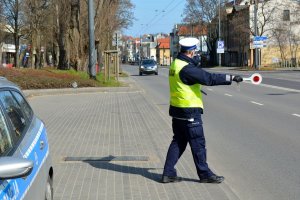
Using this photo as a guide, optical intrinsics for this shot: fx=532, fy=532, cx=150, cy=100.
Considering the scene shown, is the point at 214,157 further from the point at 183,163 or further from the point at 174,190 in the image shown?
the point at 174,190

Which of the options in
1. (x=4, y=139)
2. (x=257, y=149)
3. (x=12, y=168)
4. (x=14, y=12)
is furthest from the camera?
(x=14, y=12)

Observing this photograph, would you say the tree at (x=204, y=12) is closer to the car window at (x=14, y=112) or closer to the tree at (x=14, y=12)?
the tree at (x=14, y=12)

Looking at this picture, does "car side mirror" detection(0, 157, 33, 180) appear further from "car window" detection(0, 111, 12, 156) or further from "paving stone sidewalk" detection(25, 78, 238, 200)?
"paving stone sidewalk" detection(25, 78, 238, 200)

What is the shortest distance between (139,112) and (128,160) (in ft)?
26.7

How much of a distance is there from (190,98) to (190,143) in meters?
0.57

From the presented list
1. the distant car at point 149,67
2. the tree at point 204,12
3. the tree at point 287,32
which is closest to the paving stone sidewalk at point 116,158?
the distant car at point 149,67

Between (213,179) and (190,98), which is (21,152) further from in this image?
(213,179)

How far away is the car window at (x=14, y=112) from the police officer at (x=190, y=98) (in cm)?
240

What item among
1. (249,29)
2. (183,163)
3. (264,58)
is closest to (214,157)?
(183,163)

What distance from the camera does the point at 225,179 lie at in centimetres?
714

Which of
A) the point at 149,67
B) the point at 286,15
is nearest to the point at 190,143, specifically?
the point at 149,67

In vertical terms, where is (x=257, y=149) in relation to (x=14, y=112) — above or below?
below

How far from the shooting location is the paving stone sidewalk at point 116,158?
633 cm

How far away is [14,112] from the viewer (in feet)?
14.0
